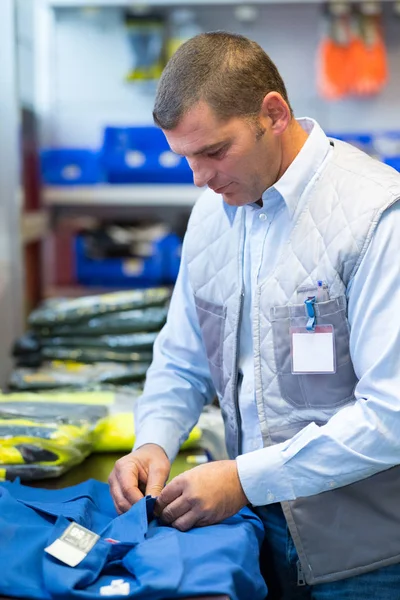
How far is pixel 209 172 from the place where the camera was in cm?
157

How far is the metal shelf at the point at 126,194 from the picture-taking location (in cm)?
421

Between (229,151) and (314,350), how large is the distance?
1.27 ft

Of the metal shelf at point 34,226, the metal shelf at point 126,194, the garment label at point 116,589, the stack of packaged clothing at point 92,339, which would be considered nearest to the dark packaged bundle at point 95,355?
the stack of packaged clothing at point 92,339

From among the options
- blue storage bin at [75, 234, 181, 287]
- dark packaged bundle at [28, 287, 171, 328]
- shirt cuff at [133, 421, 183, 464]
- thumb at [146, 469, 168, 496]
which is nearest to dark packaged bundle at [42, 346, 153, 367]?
dark packaged bundle at [28, 287, 171, 328]

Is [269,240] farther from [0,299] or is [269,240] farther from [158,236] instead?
[158,236]

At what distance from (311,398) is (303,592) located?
0.41m

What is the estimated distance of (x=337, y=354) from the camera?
157 cm

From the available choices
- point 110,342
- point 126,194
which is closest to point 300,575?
point 110,342

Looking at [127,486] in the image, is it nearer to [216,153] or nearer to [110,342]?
[216,153]

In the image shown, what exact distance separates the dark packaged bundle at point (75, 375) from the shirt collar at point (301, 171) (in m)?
1.44

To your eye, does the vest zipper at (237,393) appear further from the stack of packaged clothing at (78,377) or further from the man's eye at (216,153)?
the stack of packaged clothing at (78,377)

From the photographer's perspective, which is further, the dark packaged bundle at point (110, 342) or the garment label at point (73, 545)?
the dark packaged bundle at point (110, 342)

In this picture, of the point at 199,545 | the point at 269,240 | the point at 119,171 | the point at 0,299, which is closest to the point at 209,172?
the point at 269,240

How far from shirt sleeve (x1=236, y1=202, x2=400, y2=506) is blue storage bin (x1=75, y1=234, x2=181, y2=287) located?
108 inches
